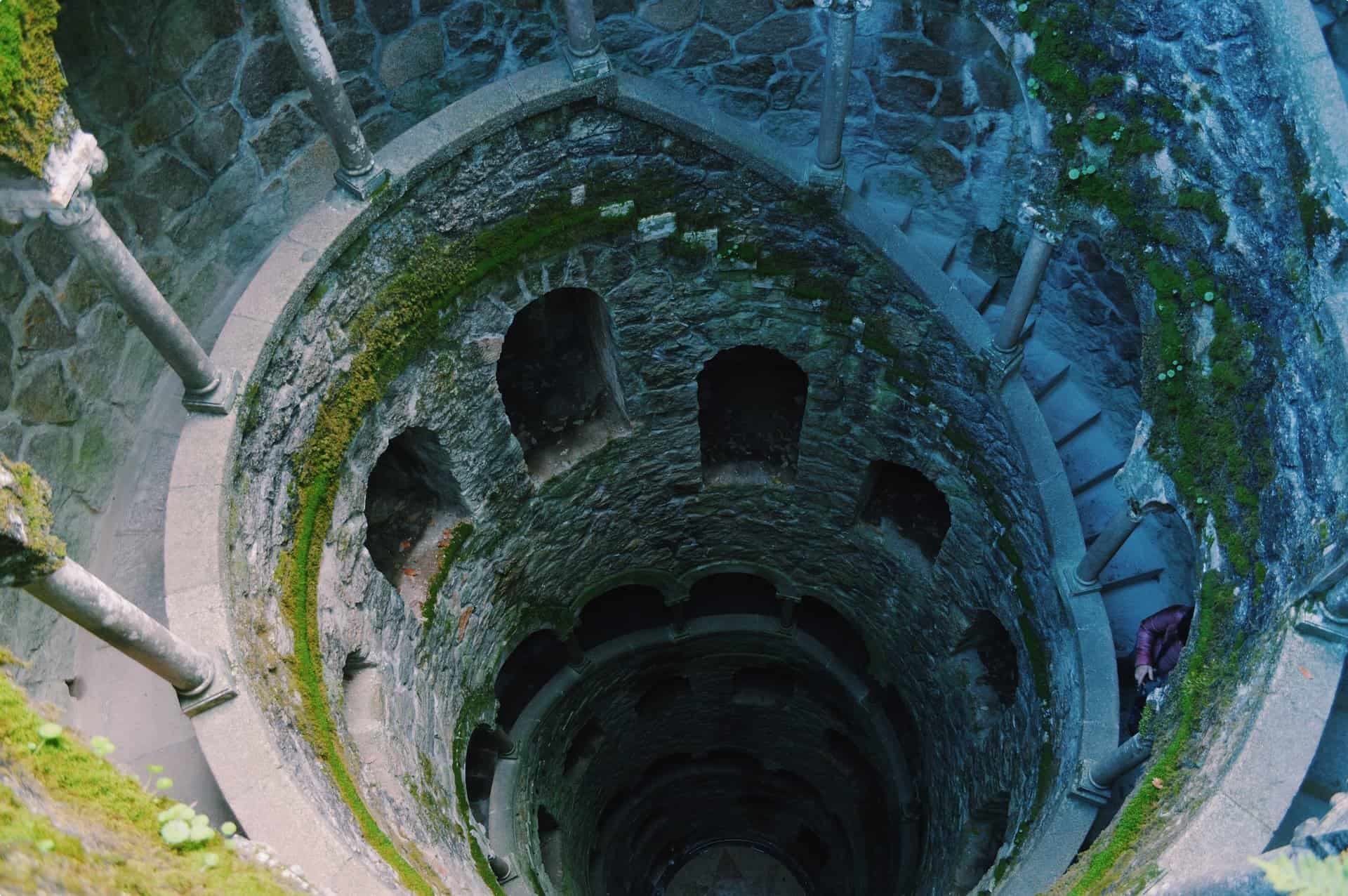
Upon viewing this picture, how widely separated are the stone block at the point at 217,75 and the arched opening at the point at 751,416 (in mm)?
5345

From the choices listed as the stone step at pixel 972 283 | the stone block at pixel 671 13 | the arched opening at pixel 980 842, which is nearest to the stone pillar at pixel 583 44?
the stone block at pixel 671 13

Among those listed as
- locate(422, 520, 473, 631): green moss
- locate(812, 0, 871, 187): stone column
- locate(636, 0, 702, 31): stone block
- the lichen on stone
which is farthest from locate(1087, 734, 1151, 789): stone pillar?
locate(636, 0, 702, 31): stone block

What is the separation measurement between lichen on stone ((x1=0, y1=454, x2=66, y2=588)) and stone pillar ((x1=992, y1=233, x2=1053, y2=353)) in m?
6.48

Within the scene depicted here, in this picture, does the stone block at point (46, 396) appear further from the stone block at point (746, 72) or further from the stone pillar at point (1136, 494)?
the stone pillar at point (1136, 494)

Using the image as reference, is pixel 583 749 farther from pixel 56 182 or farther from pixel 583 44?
pixel 56 182

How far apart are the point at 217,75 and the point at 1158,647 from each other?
8.11 metres

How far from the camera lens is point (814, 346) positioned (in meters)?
9.71

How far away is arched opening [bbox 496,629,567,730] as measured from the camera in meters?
11.7

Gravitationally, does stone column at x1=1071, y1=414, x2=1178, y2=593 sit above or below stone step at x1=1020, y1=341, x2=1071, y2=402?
below

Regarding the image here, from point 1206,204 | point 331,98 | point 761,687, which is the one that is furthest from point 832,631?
point 331,98

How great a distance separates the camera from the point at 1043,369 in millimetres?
9703

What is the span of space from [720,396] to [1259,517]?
6314 millimetres

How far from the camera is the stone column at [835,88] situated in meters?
7.21

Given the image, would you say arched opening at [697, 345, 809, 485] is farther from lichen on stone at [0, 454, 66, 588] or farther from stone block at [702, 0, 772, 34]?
lichen on stone at [0, 454, 66, 588]
